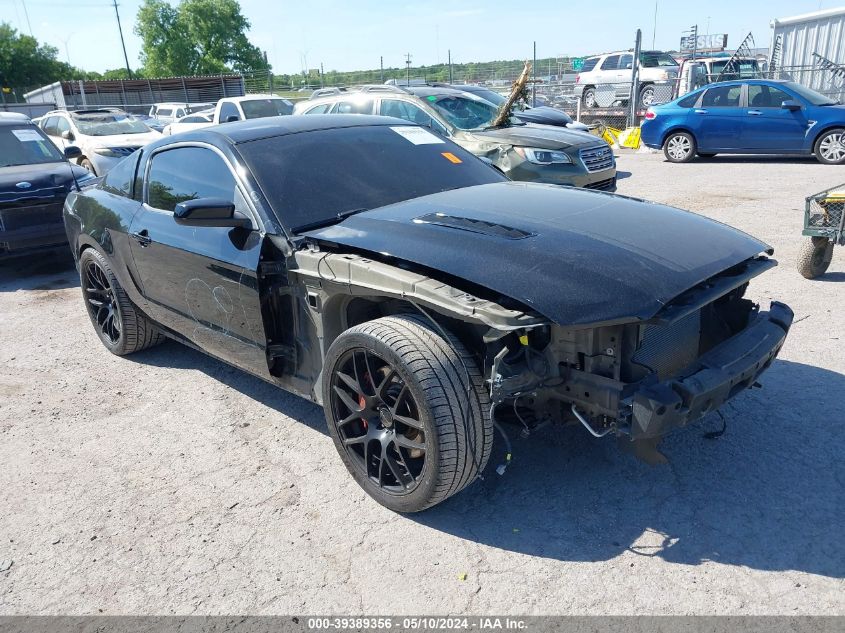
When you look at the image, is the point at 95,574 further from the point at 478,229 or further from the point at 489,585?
the point at 478,229

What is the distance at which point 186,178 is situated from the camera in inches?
161

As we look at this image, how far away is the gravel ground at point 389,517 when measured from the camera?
2.57 metres

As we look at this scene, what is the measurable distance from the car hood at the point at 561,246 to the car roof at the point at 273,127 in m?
0.89

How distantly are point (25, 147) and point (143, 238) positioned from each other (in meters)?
5.51

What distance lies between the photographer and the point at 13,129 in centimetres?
868

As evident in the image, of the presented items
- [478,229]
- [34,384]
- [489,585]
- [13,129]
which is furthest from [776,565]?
[13,129]

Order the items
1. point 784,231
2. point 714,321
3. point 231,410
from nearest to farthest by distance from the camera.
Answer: point 714,321 → point 231,410 → point 784,231

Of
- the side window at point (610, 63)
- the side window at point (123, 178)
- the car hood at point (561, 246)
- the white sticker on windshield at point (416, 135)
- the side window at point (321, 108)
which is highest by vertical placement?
the side window at point (610, 63)

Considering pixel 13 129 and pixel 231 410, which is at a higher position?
pixel 13 129

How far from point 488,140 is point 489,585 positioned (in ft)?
22.8

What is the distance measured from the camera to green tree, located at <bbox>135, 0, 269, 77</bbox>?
6862 centimetres

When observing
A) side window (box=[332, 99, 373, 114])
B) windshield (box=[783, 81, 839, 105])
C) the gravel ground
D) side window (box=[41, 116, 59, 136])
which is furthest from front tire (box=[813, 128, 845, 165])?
side window (box=[41, 116, 59, 136])

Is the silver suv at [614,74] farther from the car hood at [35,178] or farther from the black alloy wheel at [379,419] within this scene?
the black alloy wheel at [379,419]

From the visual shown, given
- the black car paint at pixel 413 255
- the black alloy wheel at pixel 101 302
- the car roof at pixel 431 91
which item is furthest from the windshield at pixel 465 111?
the black alloy wheel at pixel 101 302
